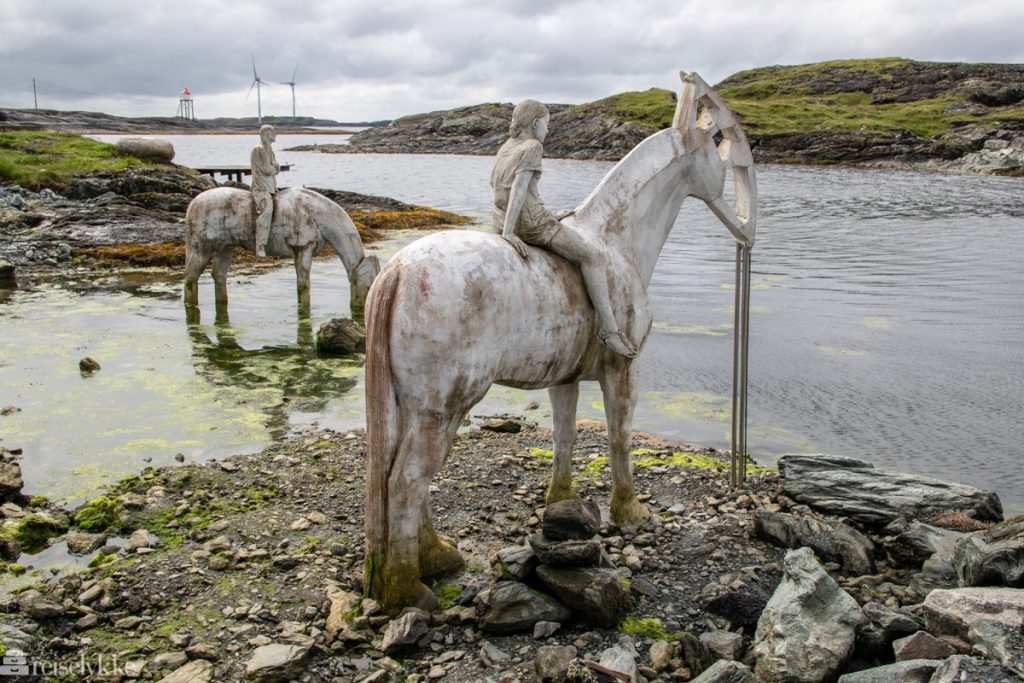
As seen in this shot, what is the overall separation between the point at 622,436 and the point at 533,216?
2189 millimetres

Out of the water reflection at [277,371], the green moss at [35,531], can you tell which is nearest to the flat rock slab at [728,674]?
the green moss at [35,531]

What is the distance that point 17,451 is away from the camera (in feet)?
30.4

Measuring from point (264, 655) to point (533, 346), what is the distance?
2815 mm

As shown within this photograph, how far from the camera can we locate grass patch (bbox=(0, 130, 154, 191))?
104ft

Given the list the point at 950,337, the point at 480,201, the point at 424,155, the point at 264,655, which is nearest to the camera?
the point at 264,655

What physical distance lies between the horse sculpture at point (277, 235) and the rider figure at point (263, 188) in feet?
0.81

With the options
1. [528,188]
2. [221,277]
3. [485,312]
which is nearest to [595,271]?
[528,188]

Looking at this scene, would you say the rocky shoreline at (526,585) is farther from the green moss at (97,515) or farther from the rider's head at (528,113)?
the rider's head at (528,113)

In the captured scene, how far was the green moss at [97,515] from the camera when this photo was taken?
739cm

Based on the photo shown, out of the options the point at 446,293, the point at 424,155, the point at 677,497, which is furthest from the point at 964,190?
the point at 424,155

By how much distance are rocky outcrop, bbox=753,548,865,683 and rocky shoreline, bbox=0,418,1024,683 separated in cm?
1

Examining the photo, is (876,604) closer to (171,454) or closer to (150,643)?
(150,643)

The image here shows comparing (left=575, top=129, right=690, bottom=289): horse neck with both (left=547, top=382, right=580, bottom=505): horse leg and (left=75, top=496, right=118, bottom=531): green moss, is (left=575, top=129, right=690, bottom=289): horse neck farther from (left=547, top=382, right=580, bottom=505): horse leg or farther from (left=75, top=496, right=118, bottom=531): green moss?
(left=75, top=496, right=118, bottom=531): green moss

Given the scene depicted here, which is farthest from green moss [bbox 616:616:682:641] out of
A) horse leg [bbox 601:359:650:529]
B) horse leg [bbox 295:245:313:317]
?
horse leg [bbox 295:245:313:317]
